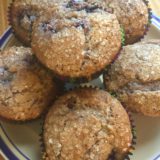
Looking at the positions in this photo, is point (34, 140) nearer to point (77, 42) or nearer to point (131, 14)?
point (77, 42)

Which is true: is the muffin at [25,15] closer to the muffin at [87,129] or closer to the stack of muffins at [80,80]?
the stack of muffins at [80,80]

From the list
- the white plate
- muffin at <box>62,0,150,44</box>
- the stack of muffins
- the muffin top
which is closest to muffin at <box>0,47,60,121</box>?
the stack of muffins

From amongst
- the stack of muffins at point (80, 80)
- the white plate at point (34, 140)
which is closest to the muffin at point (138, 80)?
the stack of muffins at point (80, 80)

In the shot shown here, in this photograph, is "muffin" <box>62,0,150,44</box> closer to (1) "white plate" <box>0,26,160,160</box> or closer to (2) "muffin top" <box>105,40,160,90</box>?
(2) "muffin top" <box>105,40,160,90</box>

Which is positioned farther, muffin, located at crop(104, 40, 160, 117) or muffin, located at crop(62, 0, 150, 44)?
muffin, located at crop(62, 0, 150, 44)

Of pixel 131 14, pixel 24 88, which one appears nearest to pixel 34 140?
pixel 24 88

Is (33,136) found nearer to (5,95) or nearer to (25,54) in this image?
(5,95)

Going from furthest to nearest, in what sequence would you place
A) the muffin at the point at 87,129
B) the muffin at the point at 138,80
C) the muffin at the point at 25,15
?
the muffin at the point at 25,15
the muffin at the point at 138,80
the muffin at the point at 87,129
